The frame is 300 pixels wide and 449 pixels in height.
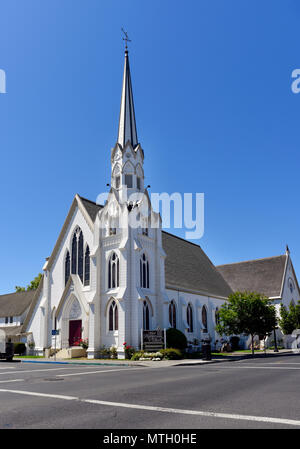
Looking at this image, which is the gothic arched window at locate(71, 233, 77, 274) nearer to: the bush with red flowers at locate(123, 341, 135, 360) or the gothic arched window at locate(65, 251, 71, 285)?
the gothic arched window at locate(65, 251, 71, 285)

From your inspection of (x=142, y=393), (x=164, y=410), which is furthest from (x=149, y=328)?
(x=164, y=410)

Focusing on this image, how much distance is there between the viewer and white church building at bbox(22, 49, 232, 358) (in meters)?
30.6

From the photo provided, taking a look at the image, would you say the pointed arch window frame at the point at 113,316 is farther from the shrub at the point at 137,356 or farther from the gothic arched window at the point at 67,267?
the gothic arched window at the point at 67,267

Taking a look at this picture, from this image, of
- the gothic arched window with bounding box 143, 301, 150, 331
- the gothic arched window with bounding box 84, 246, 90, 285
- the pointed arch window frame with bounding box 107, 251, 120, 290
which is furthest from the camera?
the gothic arched window with bounding box 84, 246, 90, 285

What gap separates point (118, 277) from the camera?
31484mm

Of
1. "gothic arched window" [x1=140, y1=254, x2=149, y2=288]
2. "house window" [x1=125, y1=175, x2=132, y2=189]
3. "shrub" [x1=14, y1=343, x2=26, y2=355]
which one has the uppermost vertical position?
"house window" [x1=125, y1=175, x2=132, y2=189]

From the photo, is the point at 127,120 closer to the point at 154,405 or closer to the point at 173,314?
the point at 173,314

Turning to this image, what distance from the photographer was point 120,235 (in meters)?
32.0

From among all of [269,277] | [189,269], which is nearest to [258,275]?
[269,277]

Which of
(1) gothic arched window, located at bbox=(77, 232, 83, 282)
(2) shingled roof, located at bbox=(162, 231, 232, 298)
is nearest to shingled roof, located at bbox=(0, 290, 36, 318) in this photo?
(1) gothic arched window, located at bbox=(77, 232, 83, 282)

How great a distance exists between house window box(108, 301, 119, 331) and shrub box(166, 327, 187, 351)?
4162 mm

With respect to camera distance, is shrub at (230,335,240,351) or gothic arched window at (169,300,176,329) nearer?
gothic arched window at (169,300,176,329)

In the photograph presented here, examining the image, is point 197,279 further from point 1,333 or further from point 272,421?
point 272,421

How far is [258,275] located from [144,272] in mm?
30509
